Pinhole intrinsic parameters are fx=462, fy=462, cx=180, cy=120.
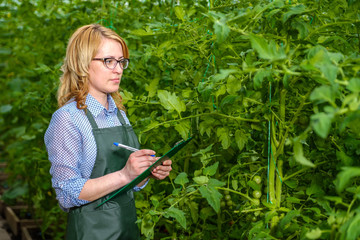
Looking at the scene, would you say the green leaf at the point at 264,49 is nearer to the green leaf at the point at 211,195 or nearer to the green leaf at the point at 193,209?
the green leaf at the point at 211,195

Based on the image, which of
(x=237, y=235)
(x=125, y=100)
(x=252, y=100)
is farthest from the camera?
(x=125, y=100)

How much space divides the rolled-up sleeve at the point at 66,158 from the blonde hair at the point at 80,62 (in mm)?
100

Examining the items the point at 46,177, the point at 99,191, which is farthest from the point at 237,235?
the point at 46,177

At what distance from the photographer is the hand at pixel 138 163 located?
1505 mm

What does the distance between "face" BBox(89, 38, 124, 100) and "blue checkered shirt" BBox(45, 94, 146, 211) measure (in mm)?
113

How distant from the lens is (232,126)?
1.56m

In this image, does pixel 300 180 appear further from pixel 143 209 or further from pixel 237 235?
pixel 143 209

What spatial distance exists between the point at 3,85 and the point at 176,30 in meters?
3.54

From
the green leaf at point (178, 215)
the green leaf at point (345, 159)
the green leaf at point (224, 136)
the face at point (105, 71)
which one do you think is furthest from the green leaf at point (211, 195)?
the face at point (105, 71)

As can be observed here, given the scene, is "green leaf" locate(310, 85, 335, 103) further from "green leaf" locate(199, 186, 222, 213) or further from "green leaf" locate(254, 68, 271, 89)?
"green leaf" locate(199, 186, 222, 213)

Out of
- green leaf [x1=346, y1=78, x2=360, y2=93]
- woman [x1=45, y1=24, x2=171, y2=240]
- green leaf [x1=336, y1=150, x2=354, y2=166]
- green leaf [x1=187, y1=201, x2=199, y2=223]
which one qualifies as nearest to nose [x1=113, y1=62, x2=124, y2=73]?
woman [x1=45, y1=24, x2=171, y2=240]

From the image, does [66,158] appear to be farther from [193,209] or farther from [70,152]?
[193,209]

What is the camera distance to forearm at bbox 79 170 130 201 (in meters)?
1.53

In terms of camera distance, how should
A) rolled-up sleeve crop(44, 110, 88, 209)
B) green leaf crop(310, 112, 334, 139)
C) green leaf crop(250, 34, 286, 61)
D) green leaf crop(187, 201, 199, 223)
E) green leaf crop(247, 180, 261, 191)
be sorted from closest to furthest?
green leaf crop(310, 112, 334, 139), green leaf crop(250, 34, 286, 61), green leaf crop(247, 180, 261, 191), rolled-up sleeve crop(44, 110, 88, 209), green leaf crop(187, 201, 199, 223)
